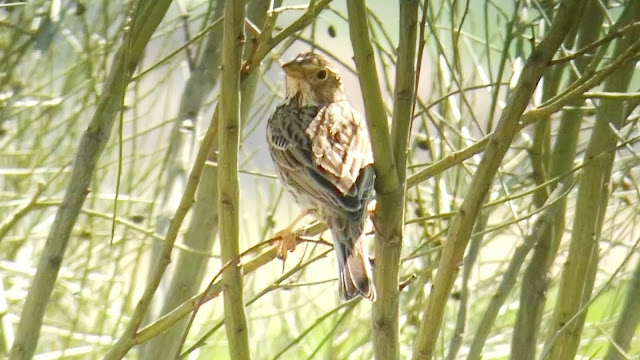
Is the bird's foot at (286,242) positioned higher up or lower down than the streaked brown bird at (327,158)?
lower down

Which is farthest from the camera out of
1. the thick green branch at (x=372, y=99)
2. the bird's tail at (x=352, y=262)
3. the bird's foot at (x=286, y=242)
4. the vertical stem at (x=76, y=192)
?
the bird's foot at (x=286, y=242)

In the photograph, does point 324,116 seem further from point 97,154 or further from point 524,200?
point 97,154

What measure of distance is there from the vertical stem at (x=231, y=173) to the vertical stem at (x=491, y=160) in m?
0.40

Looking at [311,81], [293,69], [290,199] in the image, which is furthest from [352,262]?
[311,81]

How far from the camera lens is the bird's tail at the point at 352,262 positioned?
2.59 m

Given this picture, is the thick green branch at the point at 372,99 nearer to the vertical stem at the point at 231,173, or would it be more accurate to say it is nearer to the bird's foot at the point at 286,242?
the vertical stem at the point at 231,173

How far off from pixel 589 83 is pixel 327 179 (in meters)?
1.34

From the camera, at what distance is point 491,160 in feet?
6.42

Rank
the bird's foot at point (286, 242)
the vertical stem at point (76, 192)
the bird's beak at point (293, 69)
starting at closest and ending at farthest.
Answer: the vertical stem at point (76, 192) → the bird's foot at point (286, 242) → the bird's beak at point (293, 69)

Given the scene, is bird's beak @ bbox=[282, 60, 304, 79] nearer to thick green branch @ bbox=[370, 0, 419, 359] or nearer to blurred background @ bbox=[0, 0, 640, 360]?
blurred background @ bbox=[0, 0, 640, 360]

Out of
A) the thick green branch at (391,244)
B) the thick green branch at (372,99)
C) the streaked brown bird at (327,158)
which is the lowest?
the thick green branch at (391,244)

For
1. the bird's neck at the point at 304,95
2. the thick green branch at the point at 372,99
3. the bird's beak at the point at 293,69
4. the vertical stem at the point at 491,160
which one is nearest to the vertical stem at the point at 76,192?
the thick green branch at the point at 372,99

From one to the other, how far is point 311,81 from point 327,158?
80cm

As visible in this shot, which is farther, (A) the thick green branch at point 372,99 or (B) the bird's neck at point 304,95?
(B) the bird's neck at point 304,95
